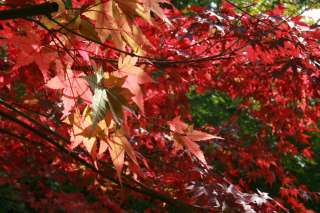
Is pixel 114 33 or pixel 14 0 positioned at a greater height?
pixel 14 0

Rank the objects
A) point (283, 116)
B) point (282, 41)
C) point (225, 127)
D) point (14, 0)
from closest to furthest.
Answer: point (14, 0) < point (282, 41) < point (283, 116) < point (225, 127)

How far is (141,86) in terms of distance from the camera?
110 inches

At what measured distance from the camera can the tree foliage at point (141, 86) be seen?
1.47 metres

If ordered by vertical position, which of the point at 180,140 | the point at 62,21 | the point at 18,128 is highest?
the point at 62,21

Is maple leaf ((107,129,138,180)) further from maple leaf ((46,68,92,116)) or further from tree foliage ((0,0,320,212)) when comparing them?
maple leaf ((46,68,92,116))

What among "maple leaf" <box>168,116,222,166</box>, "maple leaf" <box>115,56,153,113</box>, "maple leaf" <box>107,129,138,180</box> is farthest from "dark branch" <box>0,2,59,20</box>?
"maple leaf" <box>168,116,222,166</box>

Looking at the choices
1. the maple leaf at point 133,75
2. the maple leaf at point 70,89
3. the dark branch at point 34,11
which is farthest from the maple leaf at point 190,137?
the dark branch at point 34,11

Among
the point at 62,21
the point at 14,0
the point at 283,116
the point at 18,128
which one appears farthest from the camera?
the point at 283,116

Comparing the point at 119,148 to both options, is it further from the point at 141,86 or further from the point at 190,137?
the point at 141,86

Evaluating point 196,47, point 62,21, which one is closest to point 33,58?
point 62,21

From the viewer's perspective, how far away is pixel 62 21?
5.15ft

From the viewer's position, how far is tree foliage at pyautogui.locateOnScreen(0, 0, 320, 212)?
1473mm

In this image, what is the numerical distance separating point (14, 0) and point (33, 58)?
0.38 metres

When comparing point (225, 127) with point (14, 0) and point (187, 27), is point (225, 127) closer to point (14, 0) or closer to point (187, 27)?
point (187, 27)
